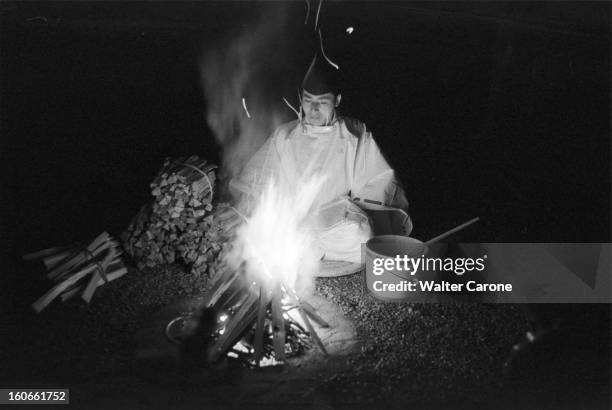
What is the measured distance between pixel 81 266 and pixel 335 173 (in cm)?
298

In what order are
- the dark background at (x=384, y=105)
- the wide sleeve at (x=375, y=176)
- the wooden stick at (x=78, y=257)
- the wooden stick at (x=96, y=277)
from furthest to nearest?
1. the dark background at (x=384, y=105)
2. the wide sleeve at (x=375, y=176)
3. the wooden stick at (x=78, y=257)
4. the wooden stick at (x=96, y=277)

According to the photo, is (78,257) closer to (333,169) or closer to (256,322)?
(256,322)

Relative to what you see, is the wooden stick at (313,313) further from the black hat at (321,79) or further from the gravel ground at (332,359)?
the black hat at (321,79)

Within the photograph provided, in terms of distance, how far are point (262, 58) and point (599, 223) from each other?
732cm

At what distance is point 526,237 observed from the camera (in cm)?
684

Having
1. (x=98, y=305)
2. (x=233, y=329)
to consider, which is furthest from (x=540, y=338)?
(x=98, y=305)

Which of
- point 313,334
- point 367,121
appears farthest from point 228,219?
point 367,121

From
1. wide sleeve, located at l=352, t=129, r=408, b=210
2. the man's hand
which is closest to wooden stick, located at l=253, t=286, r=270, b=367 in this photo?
the man's hand

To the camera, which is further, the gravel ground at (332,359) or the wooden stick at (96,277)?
the wooden stick at (96,277)

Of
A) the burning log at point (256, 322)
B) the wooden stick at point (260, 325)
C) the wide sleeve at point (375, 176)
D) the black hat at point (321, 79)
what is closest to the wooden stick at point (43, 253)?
the burning log at point (256, 322)

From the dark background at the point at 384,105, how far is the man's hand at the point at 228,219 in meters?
1.42

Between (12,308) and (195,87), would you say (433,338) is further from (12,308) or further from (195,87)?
(195,87)

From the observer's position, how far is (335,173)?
6.05 m

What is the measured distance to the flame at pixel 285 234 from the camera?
18.0 feet
